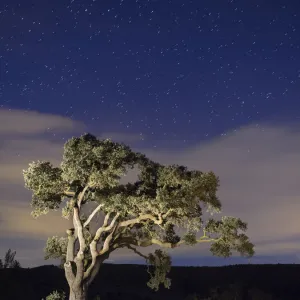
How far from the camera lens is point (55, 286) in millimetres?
92688

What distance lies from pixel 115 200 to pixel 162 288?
73.7 metres

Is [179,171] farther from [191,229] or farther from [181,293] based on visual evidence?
[181,293]

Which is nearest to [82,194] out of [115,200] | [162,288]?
[115,200]

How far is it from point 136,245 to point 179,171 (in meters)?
6.71

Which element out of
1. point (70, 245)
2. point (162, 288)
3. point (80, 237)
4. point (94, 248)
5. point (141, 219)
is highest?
point (162, 288)

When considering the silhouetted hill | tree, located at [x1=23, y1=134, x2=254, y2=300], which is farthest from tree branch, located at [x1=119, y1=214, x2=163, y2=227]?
the silhouetted hill

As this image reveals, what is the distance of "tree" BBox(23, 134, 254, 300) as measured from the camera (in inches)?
1474

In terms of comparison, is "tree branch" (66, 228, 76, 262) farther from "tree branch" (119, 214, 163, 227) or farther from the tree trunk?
"tree branch" (119, 214, 163, 227)

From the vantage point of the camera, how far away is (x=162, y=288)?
10800 cm

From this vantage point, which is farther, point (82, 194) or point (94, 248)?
point (94, 248)

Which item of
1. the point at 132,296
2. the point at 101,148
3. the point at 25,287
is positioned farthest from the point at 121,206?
the point at 132,296

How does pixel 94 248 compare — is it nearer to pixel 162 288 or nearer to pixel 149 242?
pixel 149 242

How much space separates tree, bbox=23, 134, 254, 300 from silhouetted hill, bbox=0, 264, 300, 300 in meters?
46.2

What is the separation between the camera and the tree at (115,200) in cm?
3744
